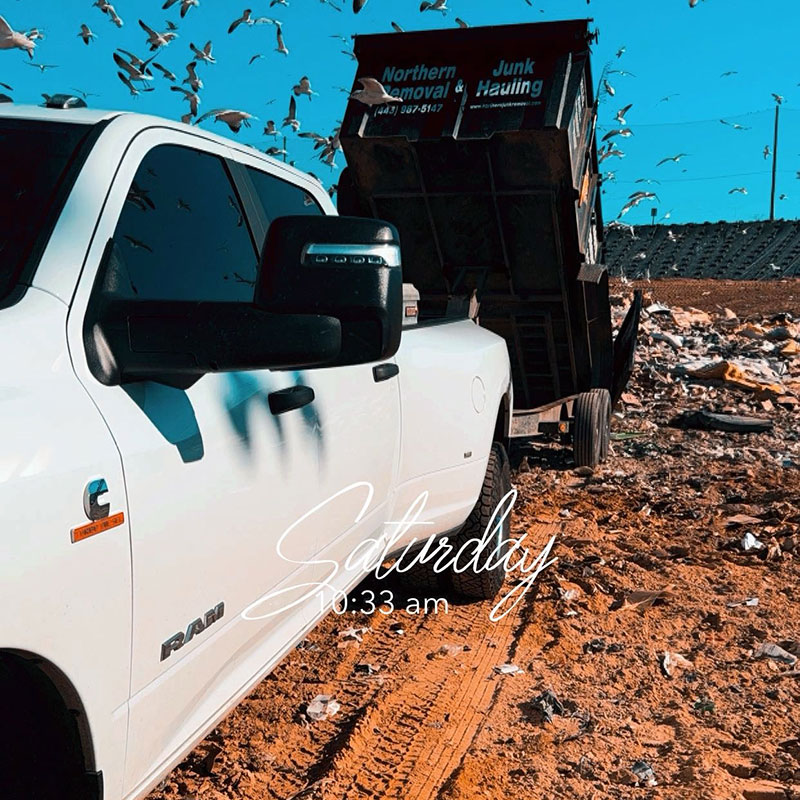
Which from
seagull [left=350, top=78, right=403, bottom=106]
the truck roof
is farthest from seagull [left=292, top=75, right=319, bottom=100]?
the truck roof

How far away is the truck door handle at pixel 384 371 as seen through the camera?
3719 mm

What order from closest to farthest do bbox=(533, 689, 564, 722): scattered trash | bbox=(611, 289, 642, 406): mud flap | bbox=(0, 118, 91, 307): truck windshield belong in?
bbox=(0, 118, 91, 307): truck windshield
bbox=(533, 689, 564, 722): scattered trash
bbox=(611, 289, 642, 406): mud flap

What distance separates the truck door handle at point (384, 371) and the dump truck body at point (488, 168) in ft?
13.3

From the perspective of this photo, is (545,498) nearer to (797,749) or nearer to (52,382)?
(797,749)

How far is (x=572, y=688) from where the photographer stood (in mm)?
4402

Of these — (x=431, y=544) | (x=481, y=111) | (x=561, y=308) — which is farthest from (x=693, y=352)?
(x=431, y=544)

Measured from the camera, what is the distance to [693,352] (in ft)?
52.7

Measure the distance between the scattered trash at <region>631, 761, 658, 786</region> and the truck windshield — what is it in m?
2.58

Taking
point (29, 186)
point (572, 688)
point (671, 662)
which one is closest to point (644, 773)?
point (572, 688)

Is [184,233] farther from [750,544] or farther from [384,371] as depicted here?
[750,544]

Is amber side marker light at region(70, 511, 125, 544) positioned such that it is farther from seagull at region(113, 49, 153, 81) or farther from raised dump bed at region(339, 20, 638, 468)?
raised dump bed at region(339, 20, 638, 468)

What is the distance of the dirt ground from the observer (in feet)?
11.7

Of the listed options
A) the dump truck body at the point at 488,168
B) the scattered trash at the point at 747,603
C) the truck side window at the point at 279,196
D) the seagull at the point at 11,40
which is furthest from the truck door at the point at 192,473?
the dump truck body at the point at 488,168

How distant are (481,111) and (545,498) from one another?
10.4 feet
